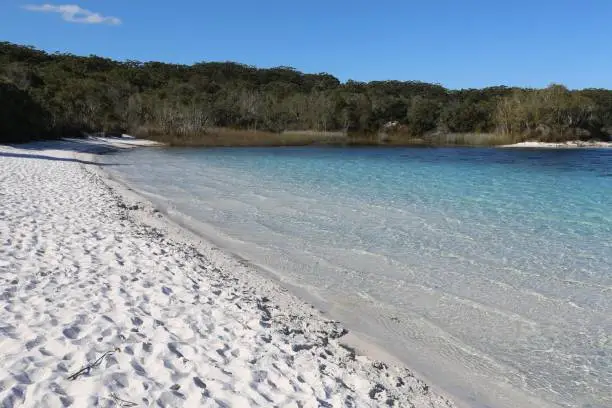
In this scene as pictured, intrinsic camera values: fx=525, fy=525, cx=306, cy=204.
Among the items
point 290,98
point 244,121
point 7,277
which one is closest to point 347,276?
point 7,277

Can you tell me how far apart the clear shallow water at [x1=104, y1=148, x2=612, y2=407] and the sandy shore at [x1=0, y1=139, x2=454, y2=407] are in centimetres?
81

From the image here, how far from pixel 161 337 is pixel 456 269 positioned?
5.59 meters

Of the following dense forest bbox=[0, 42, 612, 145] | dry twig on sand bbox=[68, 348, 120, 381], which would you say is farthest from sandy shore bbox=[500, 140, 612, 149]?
dry twig on sand bbox=[68, 348, 120, 381]

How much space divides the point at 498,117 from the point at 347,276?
7791 cm

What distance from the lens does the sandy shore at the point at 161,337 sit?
410 cm

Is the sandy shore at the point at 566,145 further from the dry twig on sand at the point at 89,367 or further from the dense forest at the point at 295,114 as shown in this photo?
the dry twig on sand at the point at 89,367

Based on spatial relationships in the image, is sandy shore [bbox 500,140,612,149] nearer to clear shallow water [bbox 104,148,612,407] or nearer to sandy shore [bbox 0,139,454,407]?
clear shallow water [bbox 104,148,612,407]

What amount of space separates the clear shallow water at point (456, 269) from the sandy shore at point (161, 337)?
81cm

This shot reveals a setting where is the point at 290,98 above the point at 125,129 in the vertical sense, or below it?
above

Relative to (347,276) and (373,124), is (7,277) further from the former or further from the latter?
(373,124)

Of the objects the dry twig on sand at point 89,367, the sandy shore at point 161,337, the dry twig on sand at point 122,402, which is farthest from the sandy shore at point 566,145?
the dry twig on sand at point 122,402

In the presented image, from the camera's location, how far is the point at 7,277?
6473mm

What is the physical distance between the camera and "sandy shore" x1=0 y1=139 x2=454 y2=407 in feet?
13.5

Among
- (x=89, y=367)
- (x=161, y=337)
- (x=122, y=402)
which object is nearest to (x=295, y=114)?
(x=161, y=337)
